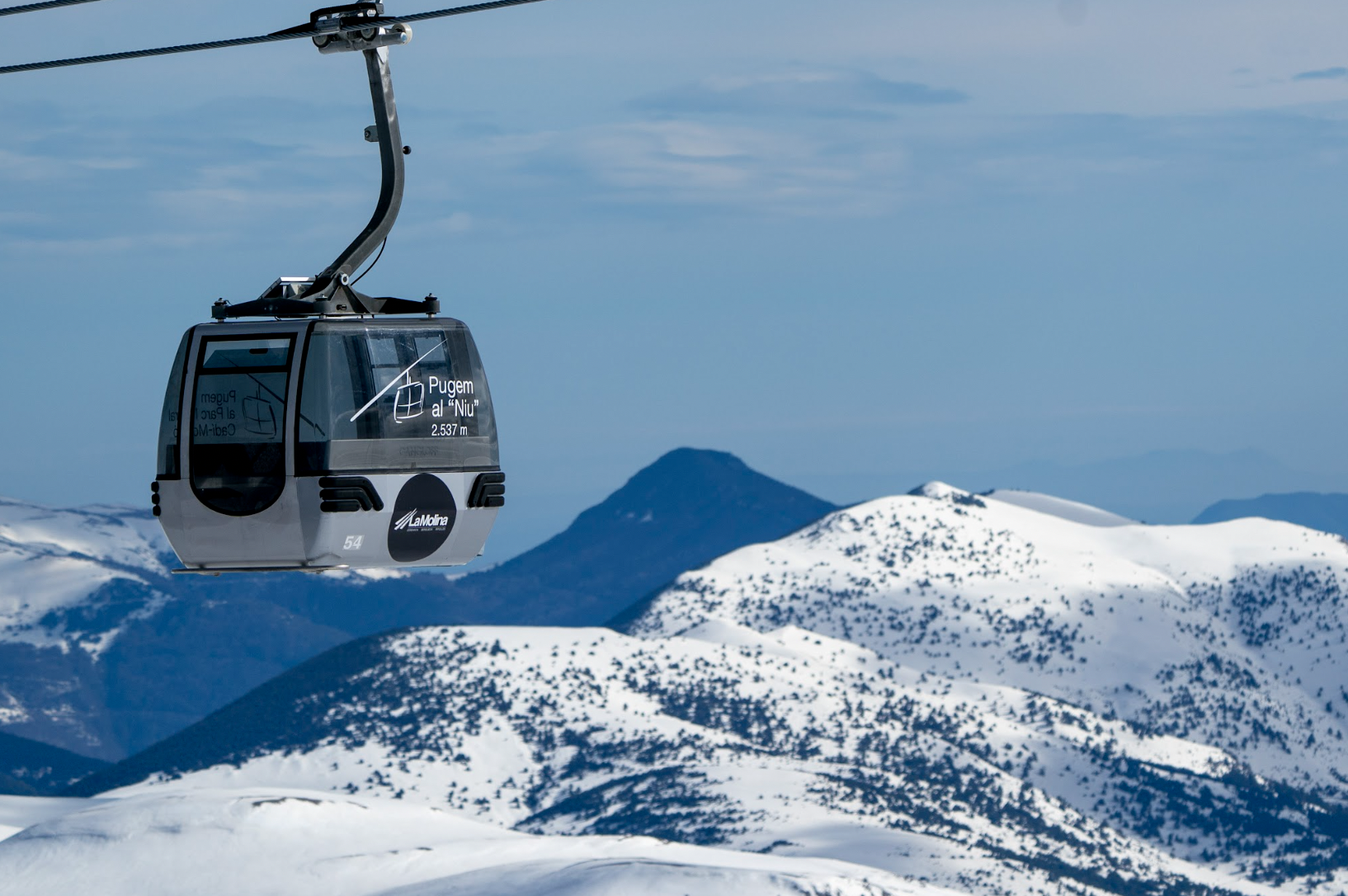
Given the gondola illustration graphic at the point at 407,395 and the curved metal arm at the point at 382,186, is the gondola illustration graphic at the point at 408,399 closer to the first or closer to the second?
the gondola illustration graphic at the point at 407,395

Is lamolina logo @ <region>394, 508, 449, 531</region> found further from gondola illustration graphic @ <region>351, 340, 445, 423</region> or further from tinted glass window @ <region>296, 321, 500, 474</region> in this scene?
gondola illustration graphic @ <region>351, 340, 445, 423</region>

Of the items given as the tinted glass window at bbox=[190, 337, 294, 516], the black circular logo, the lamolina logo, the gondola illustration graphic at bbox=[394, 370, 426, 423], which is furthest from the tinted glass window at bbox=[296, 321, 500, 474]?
the lamolina logo

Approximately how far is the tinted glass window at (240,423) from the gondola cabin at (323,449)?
0.01 m

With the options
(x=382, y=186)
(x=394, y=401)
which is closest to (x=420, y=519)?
(x=394, y=401)

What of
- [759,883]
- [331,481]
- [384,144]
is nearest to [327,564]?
[331,481]

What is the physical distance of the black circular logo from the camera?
863 inches

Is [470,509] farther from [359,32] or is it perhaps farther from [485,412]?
[359,32]

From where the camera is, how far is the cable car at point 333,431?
2148 cm

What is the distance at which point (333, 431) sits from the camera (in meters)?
21.6

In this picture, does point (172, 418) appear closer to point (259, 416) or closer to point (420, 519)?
point (259, 416)

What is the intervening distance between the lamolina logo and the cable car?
13 mm

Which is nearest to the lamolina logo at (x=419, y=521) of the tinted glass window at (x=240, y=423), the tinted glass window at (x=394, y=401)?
the tinted glass window at (x=394, y=401)

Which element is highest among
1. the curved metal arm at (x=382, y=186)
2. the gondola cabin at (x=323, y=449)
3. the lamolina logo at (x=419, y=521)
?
the curved metal arm at (x=382, y=186)

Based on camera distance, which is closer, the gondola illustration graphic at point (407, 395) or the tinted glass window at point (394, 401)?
the tinted glass window at point (394, 401)
